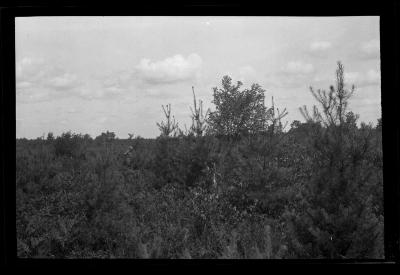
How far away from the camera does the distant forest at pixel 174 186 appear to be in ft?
13.9

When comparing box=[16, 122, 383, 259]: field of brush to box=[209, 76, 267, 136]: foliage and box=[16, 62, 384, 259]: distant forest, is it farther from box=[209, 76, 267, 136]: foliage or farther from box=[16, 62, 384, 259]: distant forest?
box=[209, 76, 267, 136]: foliage

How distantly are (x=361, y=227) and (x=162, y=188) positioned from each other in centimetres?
217

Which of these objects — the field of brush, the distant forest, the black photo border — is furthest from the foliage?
the black photo border

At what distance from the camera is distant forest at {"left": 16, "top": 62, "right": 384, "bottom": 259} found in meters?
4.22

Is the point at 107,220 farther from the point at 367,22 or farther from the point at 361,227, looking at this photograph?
the point at 367,22

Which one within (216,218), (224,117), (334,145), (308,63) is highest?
(308,63)

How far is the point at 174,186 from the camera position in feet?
15.6
